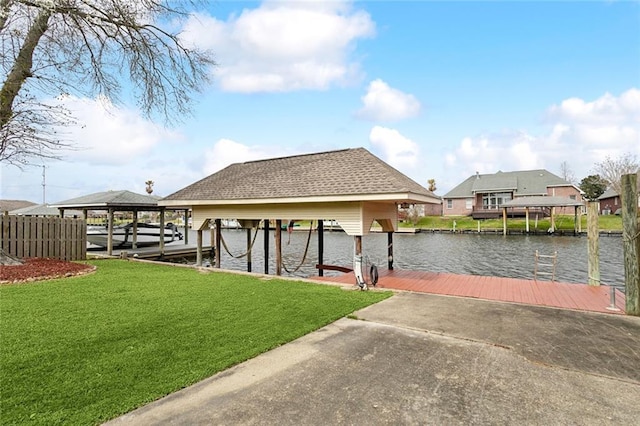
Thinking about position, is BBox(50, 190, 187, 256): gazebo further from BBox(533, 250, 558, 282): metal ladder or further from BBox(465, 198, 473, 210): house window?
BBox(465, 198, 473, 210): house window

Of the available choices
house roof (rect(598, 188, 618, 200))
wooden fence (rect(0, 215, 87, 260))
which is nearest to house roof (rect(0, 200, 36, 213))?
wooden fence (rect(0, 215, 87, 260))

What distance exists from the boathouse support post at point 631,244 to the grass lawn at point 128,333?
5024 mm

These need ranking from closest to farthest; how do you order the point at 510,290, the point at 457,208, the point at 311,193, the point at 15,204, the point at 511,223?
the point at 510,290 < the point at 311,193 < the point at 511,223 < the point at 15,204 < the point at 457,208

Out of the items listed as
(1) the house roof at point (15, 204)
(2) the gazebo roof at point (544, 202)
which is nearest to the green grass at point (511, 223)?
(2) the gazebo roof at point (544, 202)

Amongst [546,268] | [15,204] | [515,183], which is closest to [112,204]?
[546,268]

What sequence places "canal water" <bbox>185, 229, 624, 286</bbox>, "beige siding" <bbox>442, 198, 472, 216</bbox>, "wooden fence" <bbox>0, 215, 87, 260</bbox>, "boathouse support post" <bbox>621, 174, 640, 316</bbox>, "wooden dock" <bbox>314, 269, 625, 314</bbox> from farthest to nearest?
1. "beige siding" <bbox>442, 198, 472, 216</bbox>
2. "canal water" <bbox>185, 229, 624, 286</bbox>
3. "wooden fence" <bbox>0, 215, 87, 260</bbox>
4. "wooden dock" <bbox>314, 269, 625, 314</bbox>
5. "boathouse support post" <bbox>621, 174, 640, 316</bbox>

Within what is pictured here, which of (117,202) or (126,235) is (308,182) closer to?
(117,202)

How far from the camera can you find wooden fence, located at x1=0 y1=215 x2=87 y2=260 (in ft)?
40.4

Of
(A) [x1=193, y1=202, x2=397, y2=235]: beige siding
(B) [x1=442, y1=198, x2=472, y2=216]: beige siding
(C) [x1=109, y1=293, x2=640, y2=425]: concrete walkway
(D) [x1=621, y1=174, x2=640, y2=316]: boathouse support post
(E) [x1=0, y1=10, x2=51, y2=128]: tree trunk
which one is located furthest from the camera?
(B) [x1=442, y1=198, x2=472, y2=216]: beige siding

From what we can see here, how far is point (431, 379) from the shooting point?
3.93m

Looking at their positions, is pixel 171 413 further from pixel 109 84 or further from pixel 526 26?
pixel 526 26

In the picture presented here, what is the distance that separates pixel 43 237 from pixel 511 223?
46.3m

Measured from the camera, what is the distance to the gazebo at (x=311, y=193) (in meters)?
9.43

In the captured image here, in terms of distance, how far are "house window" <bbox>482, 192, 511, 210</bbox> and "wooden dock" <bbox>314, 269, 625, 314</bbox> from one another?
39.7 metres
